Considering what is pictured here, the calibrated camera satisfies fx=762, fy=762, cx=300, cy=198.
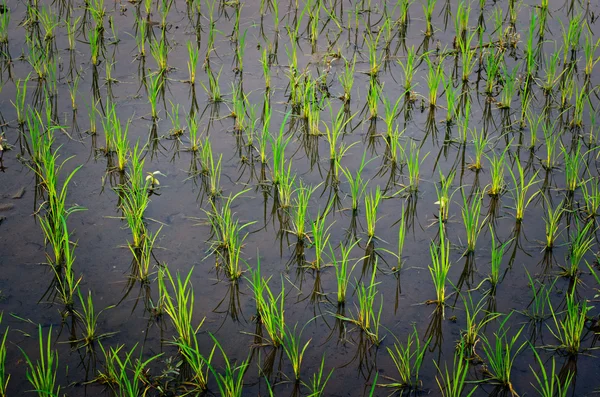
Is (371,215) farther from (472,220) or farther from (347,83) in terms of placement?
(347,83)

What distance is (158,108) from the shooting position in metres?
4.07

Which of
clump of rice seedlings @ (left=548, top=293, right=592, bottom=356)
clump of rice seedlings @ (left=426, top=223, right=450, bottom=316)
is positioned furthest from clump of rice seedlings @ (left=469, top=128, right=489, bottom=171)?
clump of rice seedlings @ (left=548, top=293, right=592, bottom=356)

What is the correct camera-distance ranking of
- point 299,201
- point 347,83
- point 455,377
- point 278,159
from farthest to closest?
point 347,83 < point 278,159 < point 299,201 < point 455,377

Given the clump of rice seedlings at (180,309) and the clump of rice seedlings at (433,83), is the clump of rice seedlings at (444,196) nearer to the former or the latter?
the clump of rice seedlings at (433,83)

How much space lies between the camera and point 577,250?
287 centimetres

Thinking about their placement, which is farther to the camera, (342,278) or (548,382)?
(342,278)

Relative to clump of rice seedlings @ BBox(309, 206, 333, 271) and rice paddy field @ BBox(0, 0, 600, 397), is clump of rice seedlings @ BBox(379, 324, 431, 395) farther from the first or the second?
clump of rice seedlings @ BBox(309, 206, 333, 271)

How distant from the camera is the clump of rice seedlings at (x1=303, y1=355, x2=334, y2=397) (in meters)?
2.43

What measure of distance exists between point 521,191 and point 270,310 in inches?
48.5

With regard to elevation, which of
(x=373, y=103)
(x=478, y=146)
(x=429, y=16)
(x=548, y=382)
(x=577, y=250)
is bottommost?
(x=548, y=382)

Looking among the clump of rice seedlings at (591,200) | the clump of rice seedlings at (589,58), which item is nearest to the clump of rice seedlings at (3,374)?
the clump of rice seedlings at (591,200)

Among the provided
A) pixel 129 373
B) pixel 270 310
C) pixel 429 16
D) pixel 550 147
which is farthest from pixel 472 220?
pixel 429 16

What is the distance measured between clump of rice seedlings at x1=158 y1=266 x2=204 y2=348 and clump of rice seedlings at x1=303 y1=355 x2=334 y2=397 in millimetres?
425

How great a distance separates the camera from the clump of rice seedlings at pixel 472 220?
303cm
